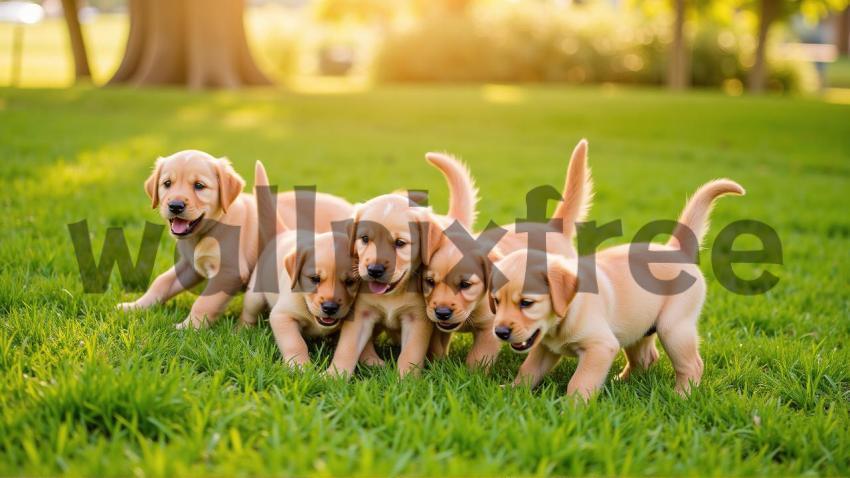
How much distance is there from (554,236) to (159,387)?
2.28 metres

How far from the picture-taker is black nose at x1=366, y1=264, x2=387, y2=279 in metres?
3.47

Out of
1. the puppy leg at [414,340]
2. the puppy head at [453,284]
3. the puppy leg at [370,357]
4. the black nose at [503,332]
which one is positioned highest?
the puppy head at [453,284]

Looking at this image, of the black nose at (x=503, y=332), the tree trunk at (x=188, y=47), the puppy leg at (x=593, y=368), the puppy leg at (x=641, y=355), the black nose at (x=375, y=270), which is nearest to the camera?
the black nose at (x=503, y=332)

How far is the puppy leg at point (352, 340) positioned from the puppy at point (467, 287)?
1.10ft

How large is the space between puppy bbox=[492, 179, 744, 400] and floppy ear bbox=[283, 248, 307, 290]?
3.33ft

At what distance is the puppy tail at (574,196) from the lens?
4223 mm

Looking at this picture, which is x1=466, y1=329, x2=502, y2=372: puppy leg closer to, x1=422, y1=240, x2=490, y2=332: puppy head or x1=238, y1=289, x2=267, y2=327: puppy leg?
x1=422, y1=240, x2=490, y2=332: puppy head

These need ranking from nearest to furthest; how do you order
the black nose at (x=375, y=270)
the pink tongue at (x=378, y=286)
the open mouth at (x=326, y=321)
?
1. the black nose at (x=375, y=270)
2. the pink tongue at (x=378, y=286)
3. the open mouth at (x=326, y=321)

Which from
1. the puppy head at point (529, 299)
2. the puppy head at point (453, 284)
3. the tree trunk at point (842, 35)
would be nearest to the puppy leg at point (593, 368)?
Answer: the puppy head at point (529, 299)

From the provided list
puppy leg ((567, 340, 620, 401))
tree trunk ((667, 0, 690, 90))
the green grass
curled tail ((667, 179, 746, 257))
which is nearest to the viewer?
the green grass

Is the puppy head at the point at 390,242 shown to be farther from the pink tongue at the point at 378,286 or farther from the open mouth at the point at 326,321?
the open mouth at the point at 326,321

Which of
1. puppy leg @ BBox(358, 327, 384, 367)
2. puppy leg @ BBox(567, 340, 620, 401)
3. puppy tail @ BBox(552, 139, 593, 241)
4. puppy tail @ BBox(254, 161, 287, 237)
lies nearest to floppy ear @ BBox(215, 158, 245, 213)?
puppy tail @ BBox(254, 161, 287, 237)

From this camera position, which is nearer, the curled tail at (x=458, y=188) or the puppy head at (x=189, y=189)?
the puppy head at (x=189, y=189)

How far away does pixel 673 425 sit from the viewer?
3.08 meters
